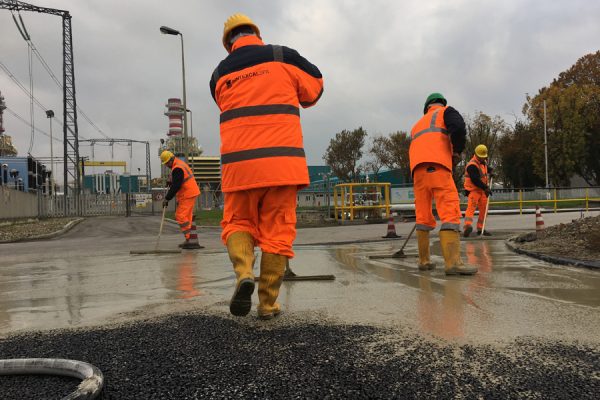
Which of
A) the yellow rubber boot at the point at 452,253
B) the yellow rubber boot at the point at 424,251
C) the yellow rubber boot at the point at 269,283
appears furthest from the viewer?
the yellow rubber boot at the point at 424,251

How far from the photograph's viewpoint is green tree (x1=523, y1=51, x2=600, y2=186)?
140 feet

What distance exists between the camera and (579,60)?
46.8 m

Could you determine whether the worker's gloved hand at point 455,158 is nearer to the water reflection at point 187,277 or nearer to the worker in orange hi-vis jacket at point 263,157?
the worker in orange hi-vis jacket at point 263,157

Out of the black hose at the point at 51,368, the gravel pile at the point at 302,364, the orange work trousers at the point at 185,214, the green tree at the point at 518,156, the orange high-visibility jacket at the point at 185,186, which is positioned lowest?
the gravel pile at the point at 302,364

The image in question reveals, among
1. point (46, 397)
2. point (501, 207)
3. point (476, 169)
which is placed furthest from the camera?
point (501, 207)

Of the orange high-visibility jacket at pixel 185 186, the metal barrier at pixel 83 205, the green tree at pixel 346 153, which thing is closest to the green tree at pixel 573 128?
the green tree at pixel 346 153

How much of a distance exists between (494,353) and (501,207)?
2501cm

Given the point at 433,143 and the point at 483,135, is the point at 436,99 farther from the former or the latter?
the point at 483,135

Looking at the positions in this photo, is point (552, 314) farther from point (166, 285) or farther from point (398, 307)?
point (166, 285)

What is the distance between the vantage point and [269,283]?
3076 mm

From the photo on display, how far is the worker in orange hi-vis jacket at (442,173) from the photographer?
4.84 m

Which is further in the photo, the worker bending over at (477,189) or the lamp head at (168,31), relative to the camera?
the lamp head at (168,31)

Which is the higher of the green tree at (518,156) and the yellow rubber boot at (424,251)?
the green tree at (518,156)

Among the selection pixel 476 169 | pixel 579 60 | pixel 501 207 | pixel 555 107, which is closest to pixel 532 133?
pixel 555 107
